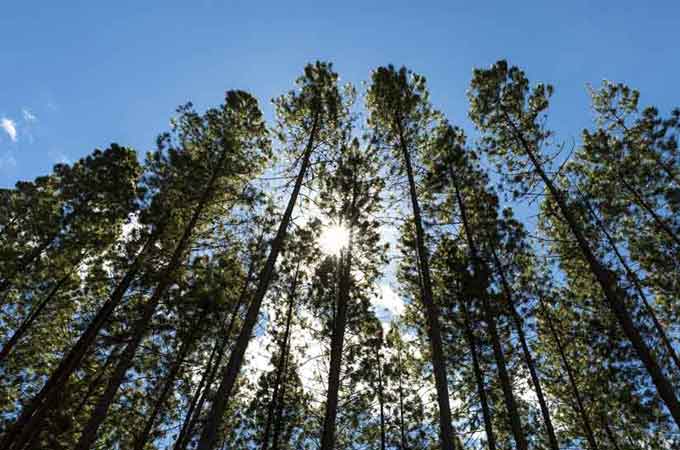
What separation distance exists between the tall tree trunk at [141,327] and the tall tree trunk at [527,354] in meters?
11.0

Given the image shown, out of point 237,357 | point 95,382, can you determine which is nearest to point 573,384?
point 237,357

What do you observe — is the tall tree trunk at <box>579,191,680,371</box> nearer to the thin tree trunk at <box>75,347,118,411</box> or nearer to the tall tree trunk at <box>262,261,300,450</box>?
A: the tall tree trunk at <box>262,261,300,450</box>

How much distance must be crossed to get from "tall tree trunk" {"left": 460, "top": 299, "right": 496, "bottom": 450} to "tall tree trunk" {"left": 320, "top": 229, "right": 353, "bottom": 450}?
183 inches

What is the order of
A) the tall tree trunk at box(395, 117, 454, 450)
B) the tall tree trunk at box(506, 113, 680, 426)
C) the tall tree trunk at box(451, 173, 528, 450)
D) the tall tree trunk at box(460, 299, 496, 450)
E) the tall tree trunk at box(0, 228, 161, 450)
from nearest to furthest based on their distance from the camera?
the tall tree trunk at box(395, 117, 454, 450), the tall tree trunk at box(506, 113, 680, 426), the tall tree trunk at box(451, 173, 528, 450), the tall tree trunk at box(0, 228, 161, 450), the tall tree trunk at box(460, 299, 496, 450)

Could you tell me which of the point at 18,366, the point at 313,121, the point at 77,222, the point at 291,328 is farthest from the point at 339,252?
the point at 18,366

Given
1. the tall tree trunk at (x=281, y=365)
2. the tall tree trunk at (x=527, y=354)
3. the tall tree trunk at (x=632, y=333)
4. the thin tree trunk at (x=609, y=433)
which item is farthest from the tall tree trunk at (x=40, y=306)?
the thin tree trunk at (x=609, y=433)

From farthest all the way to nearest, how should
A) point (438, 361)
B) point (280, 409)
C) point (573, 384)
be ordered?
point (573, 384), point (280, 409), point (438, 361)

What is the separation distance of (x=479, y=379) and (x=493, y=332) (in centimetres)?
172

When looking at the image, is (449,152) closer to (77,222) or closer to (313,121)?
(313,121)

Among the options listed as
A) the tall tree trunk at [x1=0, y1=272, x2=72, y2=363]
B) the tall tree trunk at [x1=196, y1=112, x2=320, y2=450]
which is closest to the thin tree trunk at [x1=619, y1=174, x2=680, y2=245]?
the tall tree trunk at [x1=196, y1=112, x2=320, y2=450]

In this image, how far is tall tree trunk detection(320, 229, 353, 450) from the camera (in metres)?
8.23

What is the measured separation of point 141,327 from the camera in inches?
392

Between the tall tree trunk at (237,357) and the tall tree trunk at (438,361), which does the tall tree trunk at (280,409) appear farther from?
the tall tree trunk at (438,361)

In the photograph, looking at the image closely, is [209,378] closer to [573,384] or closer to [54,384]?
[54,384]
